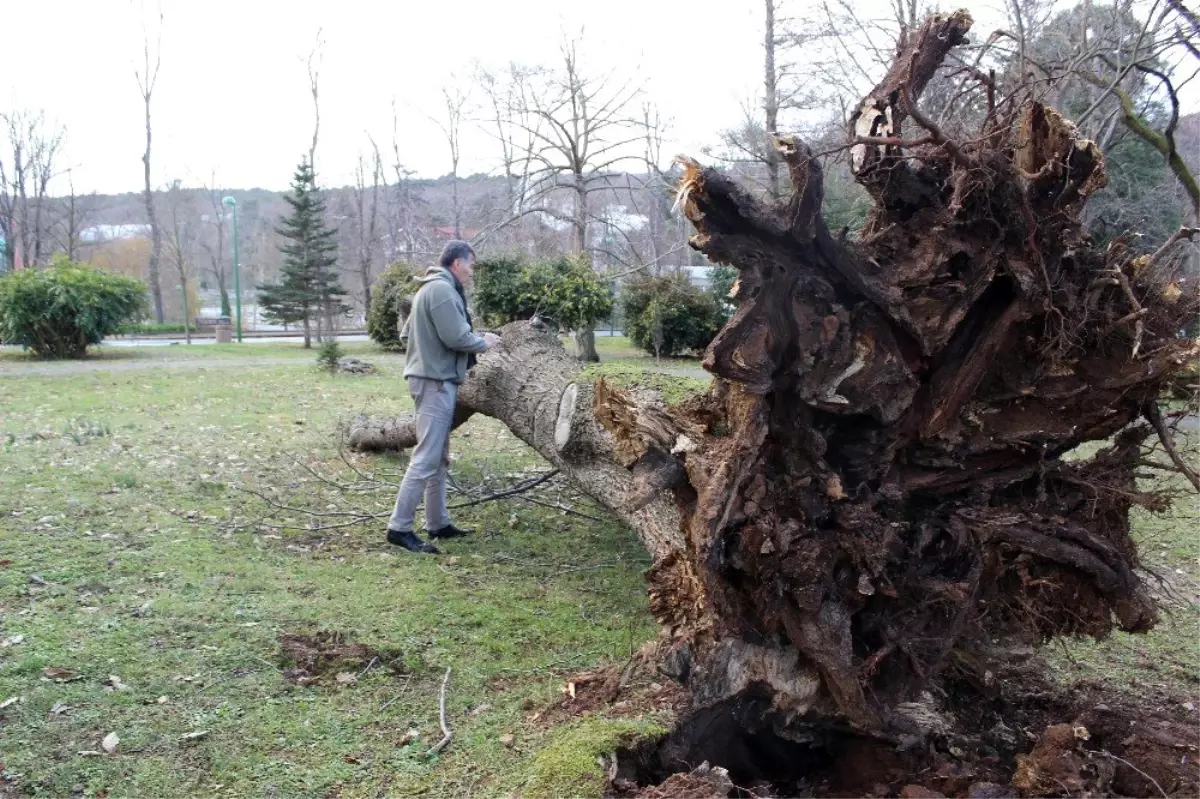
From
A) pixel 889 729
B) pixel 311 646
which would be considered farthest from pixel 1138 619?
pixel 311 646

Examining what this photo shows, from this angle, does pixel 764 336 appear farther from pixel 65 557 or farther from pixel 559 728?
pixel 65 557

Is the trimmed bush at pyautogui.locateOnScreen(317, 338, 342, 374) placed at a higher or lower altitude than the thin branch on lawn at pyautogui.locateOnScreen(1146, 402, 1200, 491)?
lower

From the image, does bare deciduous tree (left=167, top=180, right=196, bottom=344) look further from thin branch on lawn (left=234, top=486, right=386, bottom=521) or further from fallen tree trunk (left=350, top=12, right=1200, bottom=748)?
fallen tree trunk (left=350, top=12, right=1200, bottom=748)

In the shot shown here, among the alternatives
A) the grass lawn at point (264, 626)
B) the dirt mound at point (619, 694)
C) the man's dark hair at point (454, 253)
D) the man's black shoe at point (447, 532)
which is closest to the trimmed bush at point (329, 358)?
the grass lawn at point (264, 626)

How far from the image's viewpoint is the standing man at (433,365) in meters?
5.50

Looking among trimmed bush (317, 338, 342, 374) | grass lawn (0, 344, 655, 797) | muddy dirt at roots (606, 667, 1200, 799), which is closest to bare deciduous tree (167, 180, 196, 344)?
trimmed bush (317, 338, 342, 374)

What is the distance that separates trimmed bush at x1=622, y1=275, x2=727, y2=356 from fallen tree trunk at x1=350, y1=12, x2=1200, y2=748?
16.1 m

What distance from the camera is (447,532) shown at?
235 inches

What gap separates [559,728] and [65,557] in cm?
355

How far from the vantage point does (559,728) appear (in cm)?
317

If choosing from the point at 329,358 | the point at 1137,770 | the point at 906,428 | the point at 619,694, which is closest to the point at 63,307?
the point at 329,358

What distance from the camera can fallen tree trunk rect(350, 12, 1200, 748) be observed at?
293 cm

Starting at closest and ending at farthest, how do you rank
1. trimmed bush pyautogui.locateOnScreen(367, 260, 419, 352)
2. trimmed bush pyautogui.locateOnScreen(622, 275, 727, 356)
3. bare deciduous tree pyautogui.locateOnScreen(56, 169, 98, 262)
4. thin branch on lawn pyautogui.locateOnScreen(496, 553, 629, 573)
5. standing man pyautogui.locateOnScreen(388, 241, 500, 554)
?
thin branch on lawn pyautogui.locateOnScreen(496, 553, 629, 573), standing man pyautogui.locateOnScreen(388, 241, 500, 554), trimmed bush pyautogui.locateOnScreen(622, 275, 727, 356), trimmed bush pyautogui.locateOnScreen(367, 260, 419, 352), bare deciduous tree pyautogui.locateOnScreen(56, 169, 98, 262)

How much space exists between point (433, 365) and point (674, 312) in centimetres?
1464
